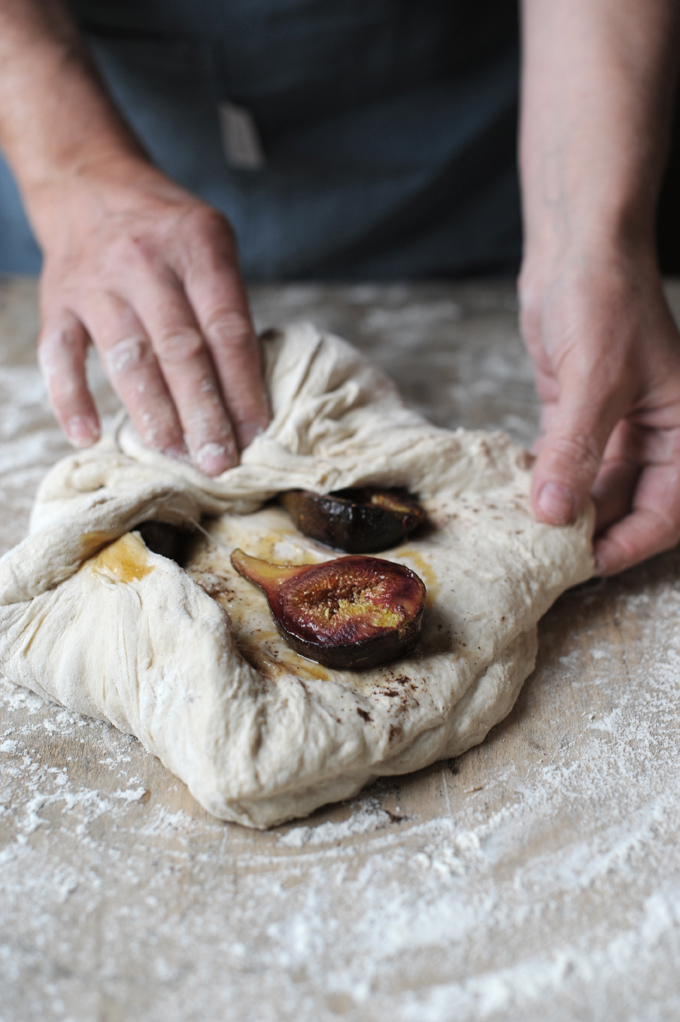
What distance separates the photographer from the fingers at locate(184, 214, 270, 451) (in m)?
2.13

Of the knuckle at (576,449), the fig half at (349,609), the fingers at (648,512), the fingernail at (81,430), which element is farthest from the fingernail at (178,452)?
the fingers at (648,512)

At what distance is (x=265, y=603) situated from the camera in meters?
1.77

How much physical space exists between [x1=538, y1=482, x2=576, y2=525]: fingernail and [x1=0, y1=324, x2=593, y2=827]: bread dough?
53 mm

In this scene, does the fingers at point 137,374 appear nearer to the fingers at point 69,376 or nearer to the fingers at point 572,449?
the fingers at point 69,376

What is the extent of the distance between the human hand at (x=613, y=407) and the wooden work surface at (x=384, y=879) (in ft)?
1.12

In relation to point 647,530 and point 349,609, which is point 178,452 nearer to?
point 349,609

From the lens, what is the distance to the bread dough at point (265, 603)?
146cm

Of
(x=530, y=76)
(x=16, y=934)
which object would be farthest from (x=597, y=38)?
(x=16, y=934)

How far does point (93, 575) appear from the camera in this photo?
5.72 ft

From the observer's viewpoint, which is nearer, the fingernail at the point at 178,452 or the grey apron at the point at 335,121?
the fingernail at the point at 178,452

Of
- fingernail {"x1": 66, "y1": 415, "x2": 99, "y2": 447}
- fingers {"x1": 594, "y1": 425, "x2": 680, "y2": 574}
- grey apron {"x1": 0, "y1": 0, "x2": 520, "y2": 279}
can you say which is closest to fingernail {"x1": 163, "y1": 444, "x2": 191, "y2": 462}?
fingernail {"x1": 66, "y1": 415, "x2": 99, "y2": 447}

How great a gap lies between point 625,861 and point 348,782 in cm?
54

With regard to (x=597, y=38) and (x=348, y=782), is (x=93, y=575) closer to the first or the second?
(x=348, y=782)

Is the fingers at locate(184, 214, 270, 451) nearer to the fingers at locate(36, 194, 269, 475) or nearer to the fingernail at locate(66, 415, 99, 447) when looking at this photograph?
the fingers at locate(36, 194, 269, 475)
